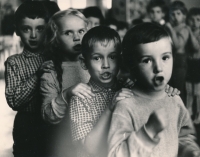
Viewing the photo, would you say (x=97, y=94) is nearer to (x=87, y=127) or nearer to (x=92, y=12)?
(x=87, y=127)

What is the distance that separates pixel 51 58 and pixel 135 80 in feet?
0.66

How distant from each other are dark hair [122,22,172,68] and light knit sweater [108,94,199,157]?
3.3 inches

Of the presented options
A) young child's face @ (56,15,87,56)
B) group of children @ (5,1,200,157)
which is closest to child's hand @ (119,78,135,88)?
group of children @ (5,1,200,157)

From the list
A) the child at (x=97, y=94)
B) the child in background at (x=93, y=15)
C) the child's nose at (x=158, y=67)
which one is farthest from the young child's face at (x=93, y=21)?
the child's nose at (x=158, y=67)

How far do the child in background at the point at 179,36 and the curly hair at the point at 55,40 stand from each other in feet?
0.77

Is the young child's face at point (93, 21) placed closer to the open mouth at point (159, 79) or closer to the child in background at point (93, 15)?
the child in background at point (93, 15)

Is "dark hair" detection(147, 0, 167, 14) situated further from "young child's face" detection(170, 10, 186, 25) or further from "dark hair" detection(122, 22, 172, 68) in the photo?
"dark hair" detection(122, 22, 172, 68)

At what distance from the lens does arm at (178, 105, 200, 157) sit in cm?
51

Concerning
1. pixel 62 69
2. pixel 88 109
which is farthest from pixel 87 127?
pixel 62 69

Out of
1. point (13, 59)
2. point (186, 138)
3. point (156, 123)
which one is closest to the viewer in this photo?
point (156, 123)

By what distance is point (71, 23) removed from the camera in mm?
562

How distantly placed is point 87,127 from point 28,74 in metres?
0.20

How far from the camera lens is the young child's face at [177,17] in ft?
2.25

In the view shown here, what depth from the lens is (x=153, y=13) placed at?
0.67 meters
